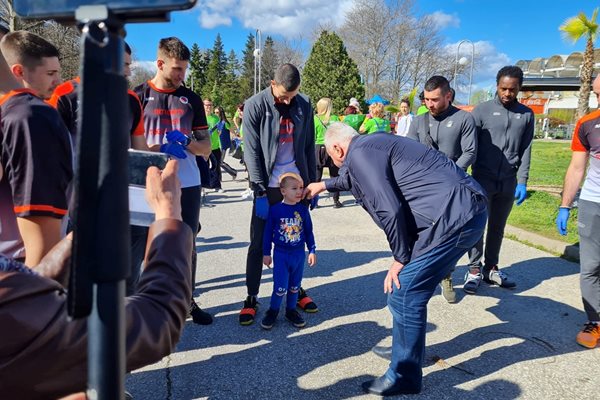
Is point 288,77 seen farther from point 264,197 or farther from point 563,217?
point 563,217

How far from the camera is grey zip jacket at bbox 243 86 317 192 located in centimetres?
363

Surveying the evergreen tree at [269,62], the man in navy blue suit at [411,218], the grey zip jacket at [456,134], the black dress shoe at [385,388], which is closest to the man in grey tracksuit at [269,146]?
the man in navy blue suit at [411,218]

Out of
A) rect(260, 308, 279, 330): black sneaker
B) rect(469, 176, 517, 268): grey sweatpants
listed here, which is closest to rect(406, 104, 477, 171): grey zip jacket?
rect(469, 176, 517, 268): grey sweatpants

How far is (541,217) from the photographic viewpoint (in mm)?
7016

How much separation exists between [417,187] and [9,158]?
2.11 m

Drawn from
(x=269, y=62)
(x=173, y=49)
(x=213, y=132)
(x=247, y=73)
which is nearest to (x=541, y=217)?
(x=173, y=49)

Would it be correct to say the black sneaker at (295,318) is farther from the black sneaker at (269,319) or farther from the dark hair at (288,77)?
the dark hair at (288,77)

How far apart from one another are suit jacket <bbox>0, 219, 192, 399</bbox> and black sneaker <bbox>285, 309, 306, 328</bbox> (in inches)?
105

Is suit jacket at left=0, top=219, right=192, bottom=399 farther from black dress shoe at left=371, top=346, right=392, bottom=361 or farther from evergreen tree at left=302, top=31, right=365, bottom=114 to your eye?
evergreen tree at left=302, top=31, right=365, bottom=114

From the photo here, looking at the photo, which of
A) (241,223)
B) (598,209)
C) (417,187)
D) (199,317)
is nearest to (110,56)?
(417,187)

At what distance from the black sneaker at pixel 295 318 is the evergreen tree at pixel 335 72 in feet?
96.2

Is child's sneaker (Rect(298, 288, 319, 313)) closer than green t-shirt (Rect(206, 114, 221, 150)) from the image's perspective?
Yes

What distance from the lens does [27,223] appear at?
5.65 ft

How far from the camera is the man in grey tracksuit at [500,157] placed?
441cm
